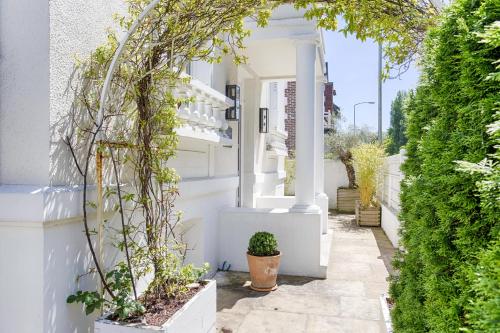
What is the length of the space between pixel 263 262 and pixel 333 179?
411 inches

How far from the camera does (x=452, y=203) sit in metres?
1.66

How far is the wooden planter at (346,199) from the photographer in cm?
1372

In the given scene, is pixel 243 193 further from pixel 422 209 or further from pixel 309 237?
pixel 422 209

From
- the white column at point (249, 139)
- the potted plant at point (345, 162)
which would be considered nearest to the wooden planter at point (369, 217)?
the potted plant at point (345, 162)

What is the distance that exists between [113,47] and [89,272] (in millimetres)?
1843

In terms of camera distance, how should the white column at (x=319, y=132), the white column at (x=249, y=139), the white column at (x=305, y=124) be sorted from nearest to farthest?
the white column at (x=305, y=124)
the white column at (x=249, y=139)
the white column at (x=319, y=132)

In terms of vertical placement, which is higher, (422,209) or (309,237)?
(422,209)

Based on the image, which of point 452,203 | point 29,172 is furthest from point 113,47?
point 452,203

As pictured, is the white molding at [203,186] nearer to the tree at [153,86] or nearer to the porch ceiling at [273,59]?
the tree at [153,86]

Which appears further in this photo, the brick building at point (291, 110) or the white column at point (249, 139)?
the brick building at point (291, 110)

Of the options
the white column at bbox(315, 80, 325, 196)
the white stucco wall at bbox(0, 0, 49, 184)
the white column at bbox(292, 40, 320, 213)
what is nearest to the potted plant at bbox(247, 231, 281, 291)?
the white column at bbox(292, 40, 320, 213)

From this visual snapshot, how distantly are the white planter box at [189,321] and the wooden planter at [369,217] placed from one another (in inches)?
312

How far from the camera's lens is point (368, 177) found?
10.8 m

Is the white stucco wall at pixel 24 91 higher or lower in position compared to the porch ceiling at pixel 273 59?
lower
